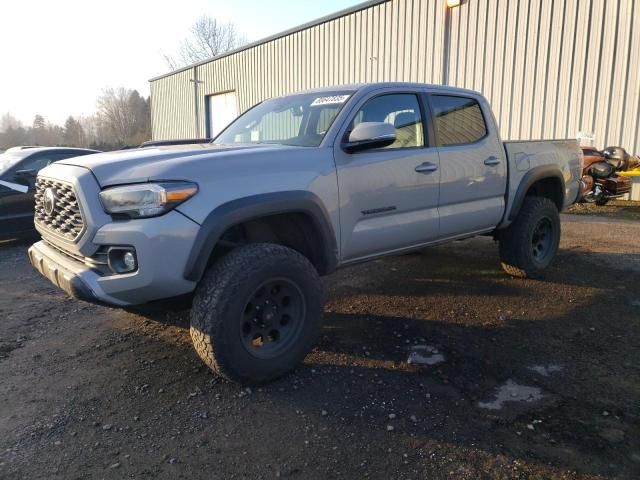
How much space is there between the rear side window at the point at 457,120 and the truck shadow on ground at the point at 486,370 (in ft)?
4.95

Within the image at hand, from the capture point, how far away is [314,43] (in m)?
17.0

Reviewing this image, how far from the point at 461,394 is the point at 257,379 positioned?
4.04ft

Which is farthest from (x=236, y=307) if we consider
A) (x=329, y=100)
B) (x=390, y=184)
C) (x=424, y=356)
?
(x=329, y=100)

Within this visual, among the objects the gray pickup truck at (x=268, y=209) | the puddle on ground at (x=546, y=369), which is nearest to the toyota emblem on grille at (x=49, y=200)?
the gray pickup truck at (x=268, y=209)

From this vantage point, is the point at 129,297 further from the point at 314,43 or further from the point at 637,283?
the point at 314,43

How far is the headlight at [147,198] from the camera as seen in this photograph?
2.71m

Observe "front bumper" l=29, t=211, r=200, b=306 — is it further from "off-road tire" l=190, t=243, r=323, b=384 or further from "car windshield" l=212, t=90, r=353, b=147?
"car windshield" l=212, t=90, r=353, b=147

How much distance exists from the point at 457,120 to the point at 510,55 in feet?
28.2

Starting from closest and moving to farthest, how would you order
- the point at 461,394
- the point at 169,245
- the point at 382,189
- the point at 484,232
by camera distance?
→ 1. the point at 169,245
2. the point at 461,394
3. the point at 382,189
4. the point at 484,232

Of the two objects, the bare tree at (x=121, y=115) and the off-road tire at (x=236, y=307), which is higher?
the bare tree at (x=121, y=115)

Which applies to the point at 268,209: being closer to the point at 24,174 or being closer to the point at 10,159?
the point at 24,174

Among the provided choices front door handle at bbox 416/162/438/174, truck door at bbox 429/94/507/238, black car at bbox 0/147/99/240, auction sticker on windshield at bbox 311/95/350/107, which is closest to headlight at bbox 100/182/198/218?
auction sticker on windshield at bbox 311/95/350/107

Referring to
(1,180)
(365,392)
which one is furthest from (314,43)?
(365,392)

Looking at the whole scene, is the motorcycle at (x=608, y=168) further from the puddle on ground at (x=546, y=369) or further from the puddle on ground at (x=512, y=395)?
the puddle on ground at (x=512, y=395)
